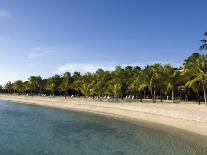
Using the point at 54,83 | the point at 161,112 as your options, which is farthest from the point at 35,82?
the point at 161,112

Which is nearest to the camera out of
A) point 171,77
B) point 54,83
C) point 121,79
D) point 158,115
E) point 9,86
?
point 158,115

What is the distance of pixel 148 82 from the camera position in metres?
69.8

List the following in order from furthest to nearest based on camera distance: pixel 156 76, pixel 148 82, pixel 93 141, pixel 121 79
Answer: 1. pixel 121 79
2. pixel 148 82
3. pixel 156 76
4. pixel 93 141

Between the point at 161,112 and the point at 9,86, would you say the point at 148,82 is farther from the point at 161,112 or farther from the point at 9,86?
the point at 9,86

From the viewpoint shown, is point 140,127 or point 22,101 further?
point 22,101

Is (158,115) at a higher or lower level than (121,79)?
lower

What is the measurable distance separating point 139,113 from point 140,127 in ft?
36.0

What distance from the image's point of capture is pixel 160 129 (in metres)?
40.1

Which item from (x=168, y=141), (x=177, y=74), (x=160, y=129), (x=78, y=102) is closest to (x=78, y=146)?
(x=168, y=141)

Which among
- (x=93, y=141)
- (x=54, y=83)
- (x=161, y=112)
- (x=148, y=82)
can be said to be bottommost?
(x=93, y=141)

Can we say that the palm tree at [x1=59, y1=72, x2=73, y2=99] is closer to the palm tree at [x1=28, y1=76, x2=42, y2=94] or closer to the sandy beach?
the palm tree at [x1=28, y1=76, x2=42, y2=94]

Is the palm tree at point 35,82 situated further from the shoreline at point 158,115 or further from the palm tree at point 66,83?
the shoreline at point 158,115

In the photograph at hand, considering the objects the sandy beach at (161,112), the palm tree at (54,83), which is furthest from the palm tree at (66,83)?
the sandy beach at (161,112)

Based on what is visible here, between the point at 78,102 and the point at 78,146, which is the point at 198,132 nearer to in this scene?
the point at 78,146
